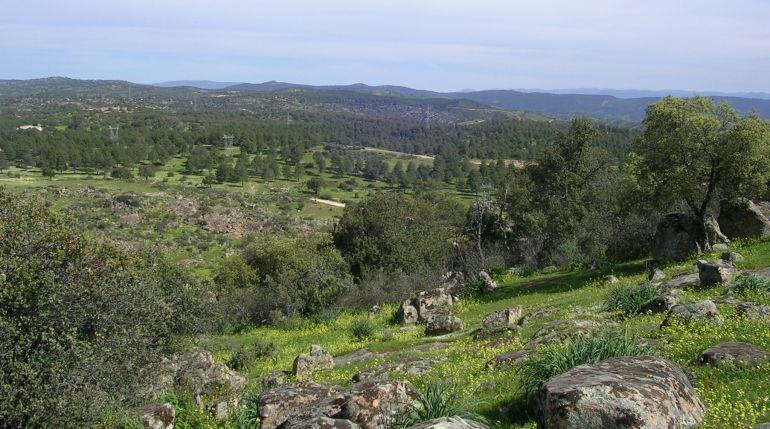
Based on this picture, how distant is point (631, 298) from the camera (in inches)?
674

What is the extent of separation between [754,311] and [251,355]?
57.4 feet

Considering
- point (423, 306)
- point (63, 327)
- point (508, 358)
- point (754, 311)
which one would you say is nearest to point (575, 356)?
point (508, 358)

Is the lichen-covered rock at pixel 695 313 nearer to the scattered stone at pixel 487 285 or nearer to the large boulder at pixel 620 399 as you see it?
the large boulder at pixel 620 399

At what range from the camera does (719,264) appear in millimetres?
18141

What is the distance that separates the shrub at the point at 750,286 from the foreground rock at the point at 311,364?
12.0m

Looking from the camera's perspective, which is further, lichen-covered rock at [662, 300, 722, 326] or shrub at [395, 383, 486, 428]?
lichen-covered rock at [662, 300, 722, 326]

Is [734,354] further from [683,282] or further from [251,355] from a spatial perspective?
[251,355]

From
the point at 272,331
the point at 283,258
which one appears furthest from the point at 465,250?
the point at 272,331

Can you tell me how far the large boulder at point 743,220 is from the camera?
27.8 metres

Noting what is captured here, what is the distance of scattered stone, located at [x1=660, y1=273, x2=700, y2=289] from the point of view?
19.1 metres

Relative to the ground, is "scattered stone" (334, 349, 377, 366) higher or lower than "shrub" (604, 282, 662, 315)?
lower

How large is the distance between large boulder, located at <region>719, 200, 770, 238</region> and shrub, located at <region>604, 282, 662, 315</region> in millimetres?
13759

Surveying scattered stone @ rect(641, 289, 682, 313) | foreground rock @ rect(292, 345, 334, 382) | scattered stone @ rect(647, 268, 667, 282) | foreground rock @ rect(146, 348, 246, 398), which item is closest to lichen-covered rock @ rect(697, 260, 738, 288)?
scattered stone @ rect(641, 289, 682, 313)

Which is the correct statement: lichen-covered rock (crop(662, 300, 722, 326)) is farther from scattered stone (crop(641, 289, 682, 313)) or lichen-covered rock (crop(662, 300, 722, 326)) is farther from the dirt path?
the dirt path
